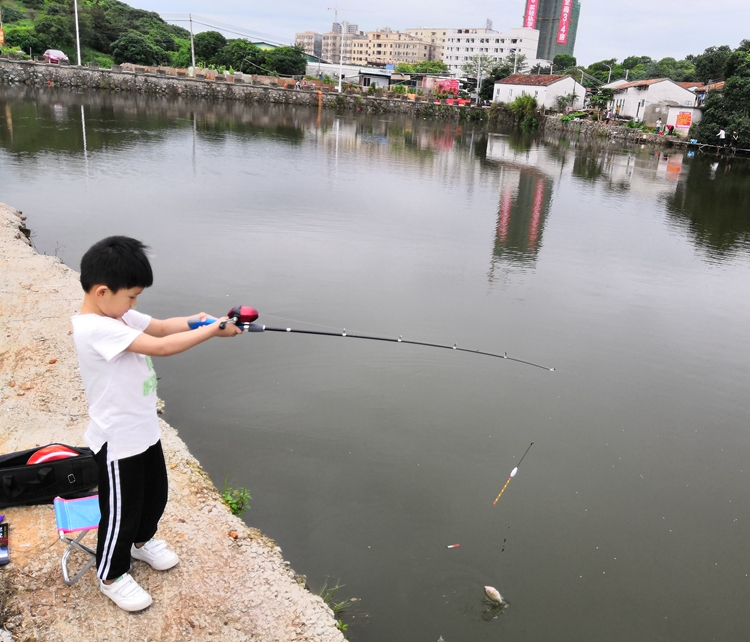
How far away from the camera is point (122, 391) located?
6.79 feet

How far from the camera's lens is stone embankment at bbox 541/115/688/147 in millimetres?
33312

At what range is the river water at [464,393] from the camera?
3260 millimetres

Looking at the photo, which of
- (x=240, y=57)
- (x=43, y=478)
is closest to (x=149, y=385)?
(x=43, y=478)

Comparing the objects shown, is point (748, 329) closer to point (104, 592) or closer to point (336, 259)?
point (336, 259)

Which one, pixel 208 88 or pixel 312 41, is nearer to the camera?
pixel 208 88

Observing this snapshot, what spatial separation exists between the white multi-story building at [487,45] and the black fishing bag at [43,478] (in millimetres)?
96630

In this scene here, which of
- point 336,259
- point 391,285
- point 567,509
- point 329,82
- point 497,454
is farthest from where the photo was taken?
point 329,82

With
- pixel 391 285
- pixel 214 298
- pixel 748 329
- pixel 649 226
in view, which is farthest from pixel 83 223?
pixel 649 226

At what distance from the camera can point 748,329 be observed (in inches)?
271

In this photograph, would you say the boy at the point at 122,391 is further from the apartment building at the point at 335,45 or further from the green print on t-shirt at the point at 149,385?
the apartment building at the point at 335,45

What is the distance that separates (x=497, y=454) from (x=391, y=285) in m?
3.52

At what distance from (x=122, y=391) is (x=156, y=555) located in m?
0.88

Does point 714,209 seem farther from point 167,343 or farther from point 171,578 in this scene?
point 167,343

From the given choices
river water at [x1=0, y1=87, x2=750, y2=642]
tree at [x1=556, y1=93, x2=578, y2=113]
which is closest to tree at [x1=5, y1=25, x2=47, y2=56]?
tree at [x1=556, y1=93, x2=578, y2=113]
